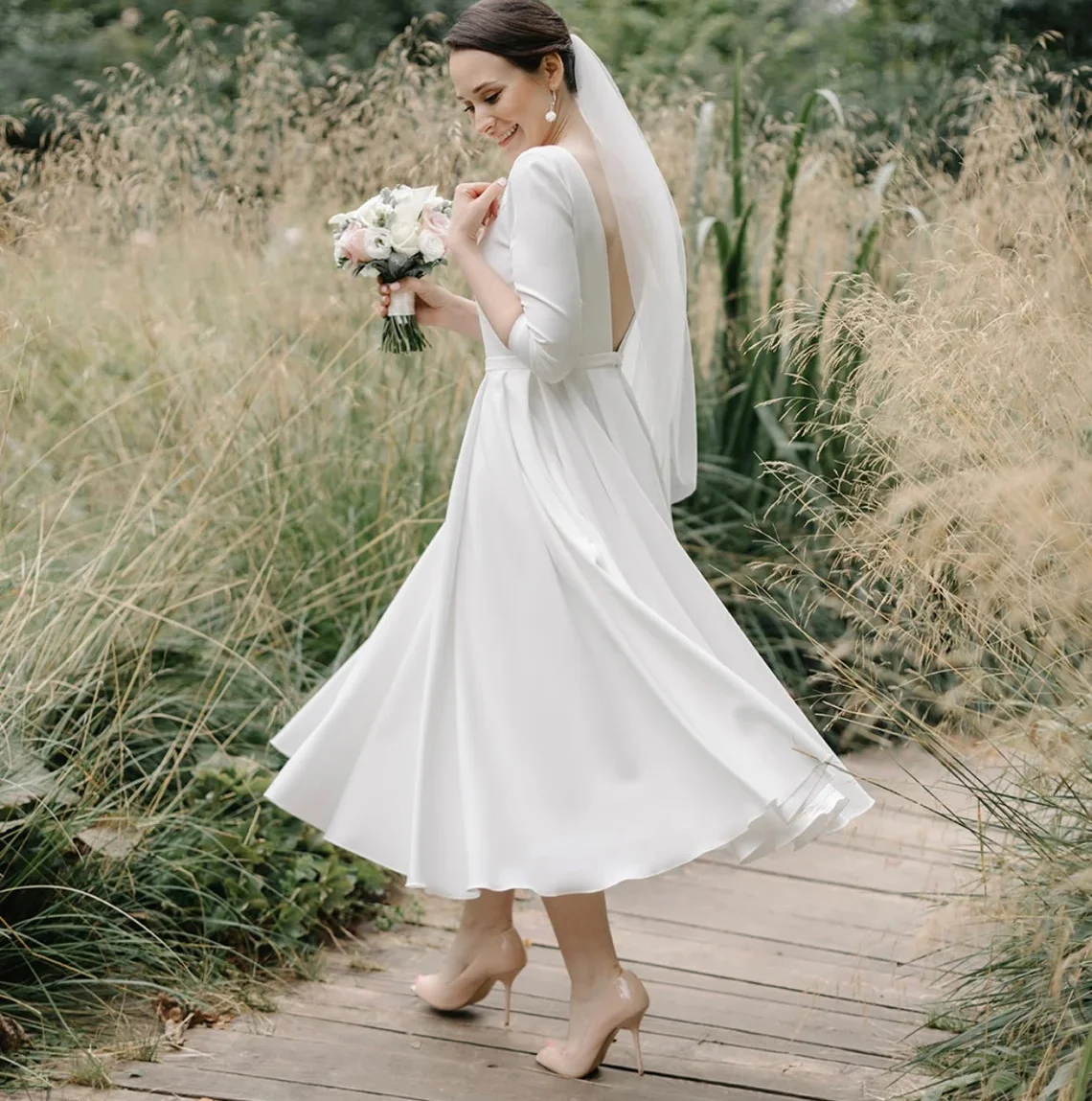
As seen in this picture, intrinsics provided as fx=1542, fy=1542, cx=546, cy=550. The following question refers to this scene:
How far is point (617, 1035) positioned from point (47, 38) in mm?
14331

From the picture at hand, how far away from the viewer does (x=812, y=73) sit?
1402 cm

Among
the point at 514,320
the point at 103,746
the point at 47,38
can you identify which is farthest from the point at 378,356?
the point at 47,38

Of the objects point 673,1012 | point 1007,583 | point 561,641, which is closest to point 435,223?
point 561,641

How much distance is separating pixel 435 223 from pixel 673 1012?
5.37ft

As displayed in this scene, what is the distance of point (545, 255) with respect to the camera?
8.48 feet

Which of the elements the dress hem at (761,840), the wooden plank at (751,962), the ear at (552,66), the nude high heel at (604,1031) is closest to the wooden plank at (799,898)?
the wooden plank at (751,962)

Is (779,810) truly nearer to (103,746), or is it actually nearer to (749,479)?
(103,746)

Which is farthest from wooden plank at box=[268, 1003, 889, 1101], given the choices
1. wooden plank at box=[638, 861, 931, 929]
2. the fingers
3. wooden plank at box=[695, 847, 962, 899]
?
the fingers

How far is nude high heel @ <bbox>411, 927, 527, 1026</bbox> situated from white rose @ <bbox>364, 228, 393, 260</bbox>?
4.30ft

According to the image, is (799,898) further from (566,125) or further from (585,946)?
(566,125)

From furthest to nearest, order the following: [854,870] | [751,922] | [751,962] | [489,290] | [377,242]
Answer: [854,870] < [751,922] < [751,962] < [377,242] < [489,290]

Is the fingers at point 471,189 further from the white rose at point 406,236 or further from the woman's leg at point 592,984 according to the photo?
the woman's leg at point 592,984

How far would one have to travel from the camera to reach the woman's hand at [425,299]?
118 inches

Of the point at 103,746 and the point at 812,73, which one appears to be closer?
the point at 103,746
